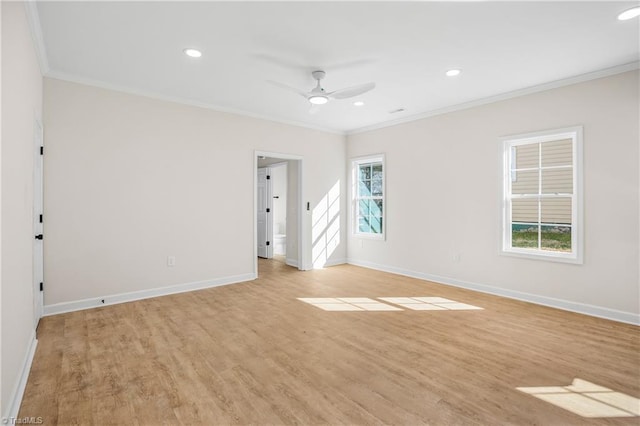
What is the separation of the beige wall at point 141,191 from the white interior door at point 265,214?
1.97 metres

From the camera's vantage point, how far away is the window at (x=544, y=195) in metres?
3.97

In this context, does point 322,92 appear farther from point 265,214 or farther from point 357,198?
point 265,214

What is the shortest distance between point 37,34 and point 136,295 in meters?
3.04

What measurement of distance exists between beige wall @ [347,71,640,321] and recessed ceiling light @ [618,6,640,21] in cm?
120

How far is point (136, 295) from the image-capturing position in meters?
4.33

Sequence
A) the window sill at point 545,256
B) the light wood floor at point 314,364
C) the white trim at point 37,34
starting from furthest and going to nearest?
1. the window sill at point 545,256
2. the white trim at point 37,34
3. the light wood floor at point 314,364

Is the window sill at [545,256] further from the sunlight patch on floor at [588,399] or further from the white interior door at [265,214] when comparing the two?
the white interior door at [265,214]

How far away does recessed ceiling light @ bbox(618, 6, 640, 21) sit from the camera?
8.48ft

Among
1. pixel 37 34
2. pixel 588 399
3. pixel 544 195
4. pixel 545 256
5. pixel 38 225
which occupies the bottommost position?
pixel 588 399

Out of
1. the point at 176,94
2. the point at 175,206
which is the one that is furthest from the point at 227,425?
the point at 176,94

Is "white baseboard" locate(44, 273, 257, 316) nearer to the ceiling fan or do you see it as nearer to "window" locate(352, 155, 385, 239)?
"window" locate(352, 155, 385, 239)

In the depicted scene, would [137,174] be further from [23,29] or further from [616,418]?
[616,418]

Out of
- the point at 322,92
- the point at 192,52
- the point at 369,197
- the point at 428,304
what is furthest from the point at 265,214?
the point at 192,52

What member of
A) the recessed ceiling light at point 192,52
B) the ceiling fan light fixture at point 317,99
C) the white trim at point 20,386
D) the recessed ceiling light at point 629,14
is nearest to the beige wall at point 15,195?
the white trim at point 20,386
